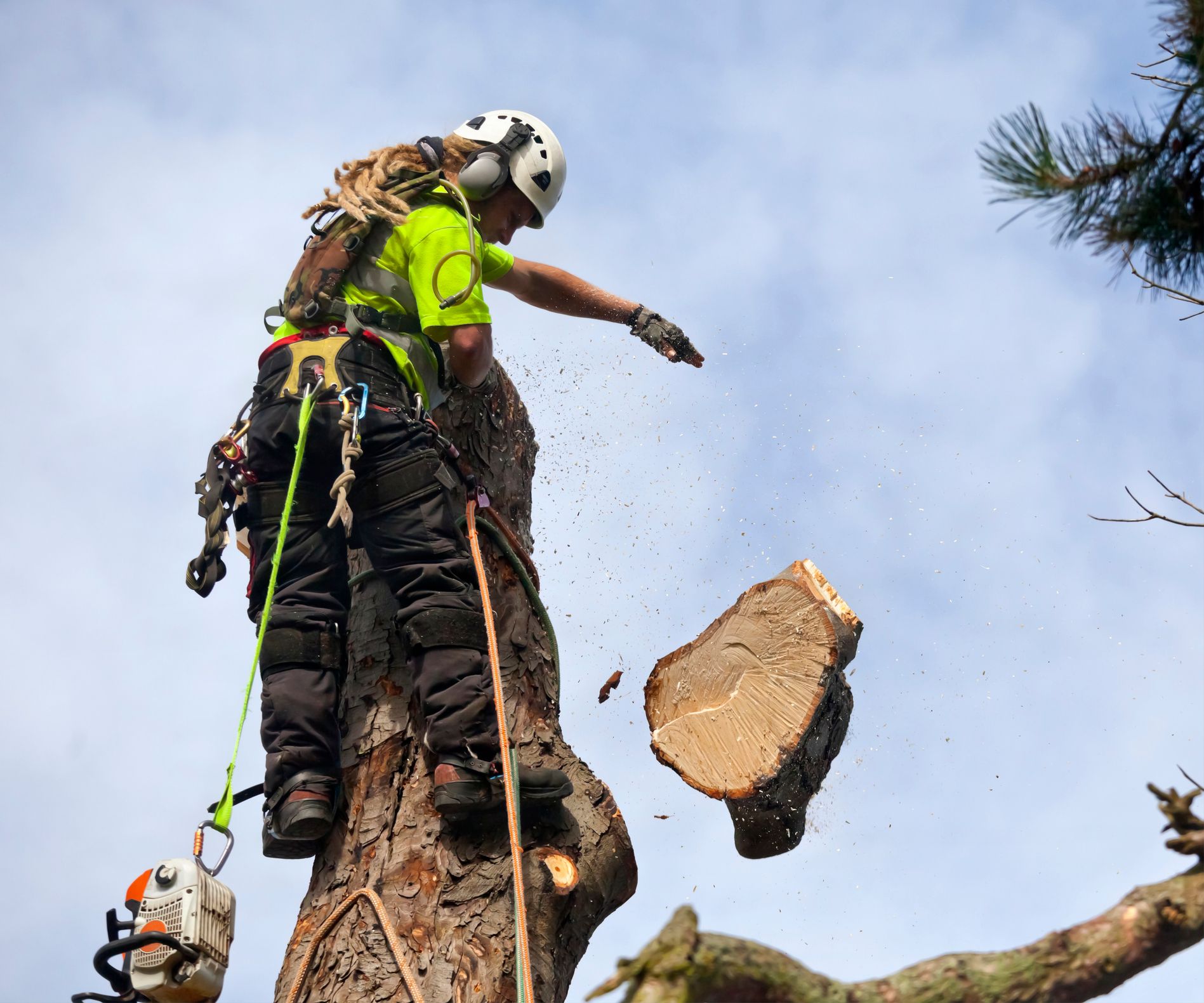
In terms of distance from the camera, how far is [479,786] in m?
3.54

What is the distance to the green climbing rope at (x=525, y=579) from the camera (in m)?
4.13

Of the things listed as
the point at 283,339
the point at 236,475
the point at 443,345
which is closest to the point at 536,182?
the point at 443,345

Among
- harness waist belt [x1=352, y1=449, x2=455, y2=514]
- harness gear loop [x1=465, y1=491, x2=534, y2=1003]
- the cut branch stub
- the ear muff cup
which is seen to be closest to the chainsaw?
harness gear loop [x1=465, y1=491, x2=534, y2=1003]

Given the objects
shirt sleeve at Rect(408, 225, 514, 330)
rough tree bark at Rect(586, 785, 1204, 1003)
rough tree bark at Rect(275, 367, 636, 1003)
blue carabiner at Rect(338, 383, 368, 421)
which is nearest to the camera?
rough tree bark at Rect(586, 785, 1204, 1003)

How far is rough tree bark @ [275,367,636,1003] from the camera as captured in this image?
340 centimetres

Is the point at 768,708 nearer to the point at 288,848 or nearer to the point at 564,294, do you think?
the point at 288,848

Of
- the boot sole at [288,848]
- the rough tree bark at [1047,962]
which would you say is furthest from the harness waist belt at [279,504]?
the rough tree bark at [1047,962]

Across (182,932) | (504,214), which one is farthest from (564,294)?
(182,932)

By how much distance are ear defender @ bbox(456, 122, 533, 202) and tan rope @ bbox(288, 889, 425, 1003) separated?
2.08 meters

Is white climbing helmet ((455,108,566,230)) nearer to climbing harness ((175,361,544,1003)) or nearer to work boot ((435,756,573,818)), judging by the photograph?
climbing harness ((175,361,544,1003))

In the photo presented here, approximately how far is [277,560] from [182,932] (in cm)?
97

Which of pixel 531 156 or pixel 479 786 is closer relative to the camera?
pixel 479 786

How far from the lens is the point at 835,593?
423 centimetres

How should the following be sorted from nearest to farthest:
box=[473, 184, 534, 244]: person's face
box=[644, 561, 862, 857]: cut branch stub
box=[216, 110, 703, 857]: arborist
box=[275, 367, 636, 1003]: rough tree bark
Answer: box=[275, 367, 636, 1003]: rough tree bark
box=[216, 110, 703, 857]: arborist
box=[644, 561, 862, 857]: cut branch stub
box=[473, 184, 534, 244]: person's face
